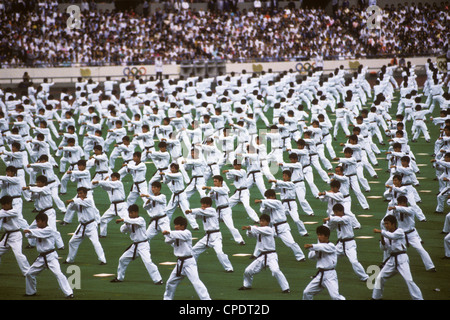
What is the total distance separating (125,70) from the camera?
45.5 metres

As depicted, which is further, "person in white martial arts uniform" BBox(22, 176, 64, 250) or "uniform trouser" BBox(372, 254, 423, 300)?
"person in white martial arts uniform" BBox(22, 176, 64, 250)

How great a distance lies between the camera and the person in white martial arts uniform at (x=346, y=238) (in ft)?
46.4

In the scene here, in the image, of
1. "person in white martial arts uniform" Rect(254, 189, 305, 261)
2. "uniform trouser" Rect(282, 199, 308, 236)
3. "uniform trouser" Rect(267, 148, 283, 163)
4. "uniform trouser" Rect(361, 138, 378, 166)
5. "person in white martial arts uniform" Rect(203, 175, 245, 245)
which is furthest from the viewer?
"uniform trouser" Rect(361, 138, 378, 166)

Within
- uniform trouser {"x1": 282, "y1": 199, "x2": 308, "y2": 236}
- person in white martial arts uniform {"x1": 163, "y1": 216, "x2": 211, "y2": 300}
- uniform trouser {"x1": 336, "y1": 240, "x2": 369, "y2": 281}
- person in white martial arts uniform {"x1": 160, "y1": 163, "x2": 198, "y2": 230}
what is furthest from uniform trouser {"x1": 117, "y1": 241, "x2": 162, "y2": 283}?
uniform trouser {"x1": 282, "y1": 199, "x2": 308, "y2": 236}

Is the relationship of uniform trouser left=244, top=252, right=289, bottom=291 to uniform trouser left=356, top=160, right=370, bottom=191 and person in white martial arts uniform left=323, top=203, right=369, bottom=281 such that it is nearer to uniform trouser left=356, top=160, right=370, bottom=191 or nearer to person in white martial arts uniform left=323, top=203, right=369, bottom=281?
person in white martial arts uniform left=323, top=203, right=369, bottom=281

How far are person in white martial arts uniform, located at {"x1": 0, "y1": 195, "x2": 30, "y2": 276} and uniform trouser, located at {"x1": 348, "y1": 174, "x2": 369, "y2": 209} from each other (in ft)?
30.2

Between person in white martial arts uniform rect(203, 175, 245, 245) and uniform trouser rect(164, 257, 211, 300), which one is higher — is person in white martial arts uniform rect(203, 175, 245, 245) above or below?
above

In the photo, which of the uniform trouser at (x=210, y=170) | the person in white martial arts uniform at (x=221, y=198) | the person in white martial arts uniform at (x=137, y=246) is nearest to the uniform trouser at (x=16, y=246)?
the person in white martial arts uniform at (x=137, y=246)

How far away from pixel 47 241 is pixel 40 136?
10.1 metres

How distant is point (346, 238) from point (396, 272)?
1.55 metres

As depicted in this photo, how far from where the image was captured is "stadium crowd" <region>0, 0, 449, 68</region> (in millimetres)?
46781

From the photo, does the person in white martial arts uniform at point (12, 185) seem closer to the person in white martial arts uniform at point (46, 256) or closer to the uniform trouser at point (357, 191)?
the person in white martial arts uniform at point (46, 256)

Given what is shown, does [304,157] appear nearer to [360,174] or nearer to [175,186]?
[360,174]

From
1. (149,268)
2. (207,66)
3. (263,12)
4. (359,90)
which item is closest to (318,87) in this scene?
(359,90)
